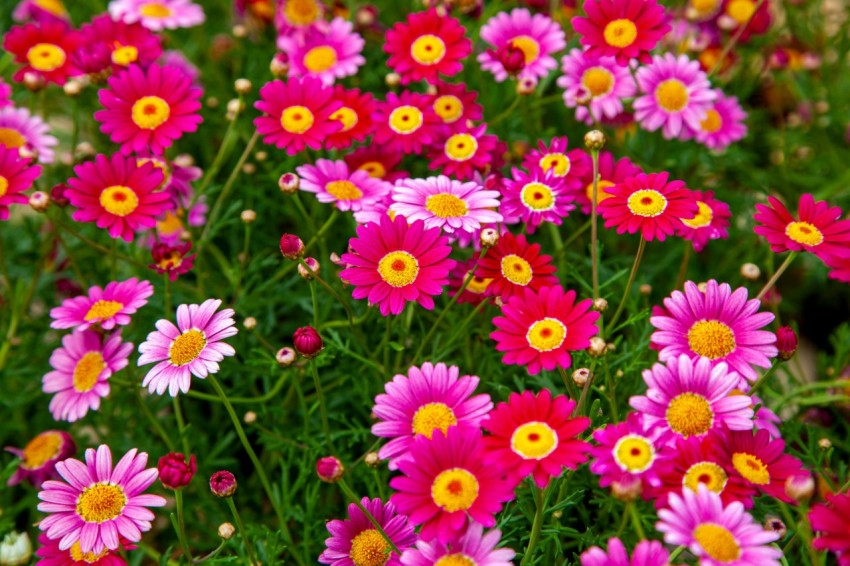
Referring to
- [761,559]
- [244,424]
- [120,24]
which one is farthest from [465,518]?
[120,24]

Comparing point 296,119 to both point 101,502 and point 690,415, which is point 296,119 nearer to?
point 101,502

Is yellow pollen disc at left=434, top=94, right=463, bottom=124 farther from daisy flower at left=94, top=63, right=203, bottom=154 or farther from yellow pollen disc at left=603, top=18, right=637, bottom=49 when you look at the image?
daisy flower at left=94, top=63, right=203, bottom=154

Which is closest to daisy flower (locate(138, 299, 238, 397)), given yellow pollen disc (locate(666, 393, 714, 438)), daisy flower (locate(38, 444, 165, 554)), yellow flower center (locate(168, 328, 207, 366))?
yellow flower center (locate(168, 328, 207, 366))

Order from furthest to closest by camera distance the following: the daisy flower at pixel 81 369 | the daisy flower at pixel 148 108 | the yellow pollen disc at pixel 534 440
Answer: the daisy flower at pixel 148 108
the daisy flower at pixel 81 369
the yellow pollen disc at pixel 534 440

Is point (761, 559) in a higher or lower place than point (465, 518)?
higher

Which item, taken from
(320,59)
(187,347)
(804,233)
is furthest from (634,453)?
(320,59)

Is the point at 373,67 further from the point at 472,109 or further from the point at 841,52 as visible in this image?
the point at 841,52

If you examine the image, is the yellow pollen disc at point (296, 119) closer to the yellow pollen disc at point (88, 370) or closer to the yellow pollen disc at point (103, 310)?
the yellow pollen disc at point (103, 310)

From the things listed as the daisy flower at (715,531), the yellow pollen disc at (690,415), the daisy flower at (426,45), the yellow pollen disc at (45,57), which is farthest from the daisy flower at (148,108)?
the daisy flower at (715,531)
